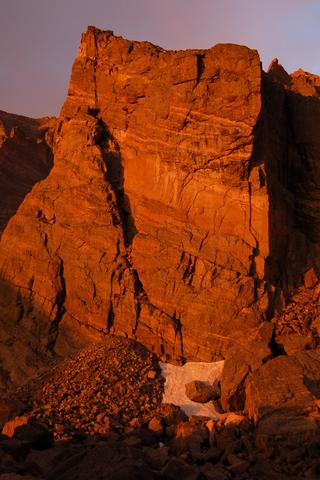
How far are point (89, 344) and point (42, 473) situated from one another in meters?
10.3

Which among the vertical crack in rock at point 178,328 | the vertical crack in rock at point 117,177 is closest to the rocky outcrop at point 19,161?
the vertical crack in rock at point 117,177

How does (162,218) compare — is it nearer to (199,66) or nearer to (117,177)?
(117,177)

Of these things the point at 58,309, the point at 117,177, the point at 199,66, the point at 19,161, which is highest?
the point at 199,66

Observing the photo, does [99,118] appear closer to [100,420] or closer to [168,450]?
[100,420]

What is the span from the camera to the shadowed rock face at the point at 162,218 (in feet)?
73.4

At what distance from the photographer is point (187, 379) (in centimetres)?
2072

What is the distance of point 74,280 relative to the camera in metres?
23.9

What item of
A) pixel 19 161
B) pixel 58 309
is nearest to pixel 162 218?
pixel 58 309

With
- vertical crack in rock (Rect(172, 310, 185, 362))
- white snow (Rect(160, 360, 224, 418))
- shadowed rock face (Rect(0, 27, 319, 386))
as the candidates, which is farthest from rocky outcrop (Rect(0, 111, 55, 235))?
white snow (Rect(160, 360, 224, 418))

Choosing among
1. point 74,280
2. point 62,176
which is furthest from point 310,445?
point 62,176

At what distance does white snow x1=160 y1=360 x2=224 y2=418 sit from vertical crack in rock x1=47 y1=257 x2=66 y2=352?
198 inches

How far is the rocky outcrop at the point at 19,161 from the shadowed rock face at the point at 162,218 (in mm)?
12129

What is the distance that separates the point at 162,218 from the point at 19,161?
787 inches

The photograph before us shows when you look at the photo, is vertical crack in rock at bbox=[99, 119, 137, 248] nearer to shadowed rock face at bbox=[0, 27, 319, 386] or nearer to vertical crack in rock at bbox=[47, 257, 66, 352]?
shadowed rock face at bbox=[0, 27, 319, 386]
